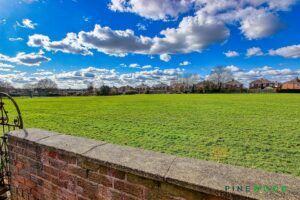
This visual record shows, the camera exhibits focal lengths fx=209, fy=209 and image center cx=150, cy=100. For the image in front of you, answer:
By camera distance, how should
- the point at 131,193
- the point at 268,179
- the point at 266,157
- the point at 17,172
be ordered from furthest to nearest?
the point at 266,157 → the point at 17,172 → the point at 131,193 → the point at 268,179

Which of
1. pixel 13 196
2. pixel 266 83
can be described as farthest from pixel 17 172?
pixel 266 83

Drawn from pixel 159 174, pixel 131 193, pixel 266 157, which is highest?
pixel 159 174

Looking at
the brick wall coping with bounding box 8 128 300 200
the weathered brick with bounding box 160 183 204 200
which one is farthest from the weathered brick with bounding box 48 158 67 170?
the weathered brick with bounding box 160 183 204 200

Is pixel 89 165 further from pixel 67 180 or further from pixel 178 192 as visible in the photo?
pixel 178 192

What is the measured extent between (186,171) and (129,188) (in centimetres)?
48

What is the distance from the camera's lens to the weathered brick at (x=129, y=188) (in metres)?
1.53

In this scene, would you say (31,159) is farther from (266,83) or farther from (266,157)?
(266,83)

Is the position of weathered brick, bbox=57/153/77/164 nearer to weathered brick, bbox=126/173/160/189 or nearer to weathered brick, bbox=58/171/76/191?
weathered brick, bbox=58/171/76/191

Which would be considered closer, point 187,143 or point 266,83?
point 187,143

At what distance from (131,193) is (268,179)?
937mm

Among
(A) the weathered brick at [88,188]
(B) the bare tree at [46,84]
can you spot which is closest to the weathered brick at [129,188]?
(A) the weathered brick at [88,188]

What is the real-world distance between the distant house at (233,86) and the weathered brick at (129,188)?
67017 mm

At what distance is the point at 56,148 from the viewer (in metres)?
2.00

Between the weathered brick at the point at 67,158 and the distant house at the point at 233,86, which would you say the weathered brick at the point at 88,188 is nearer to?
the weathered brick at the point at 67,158
